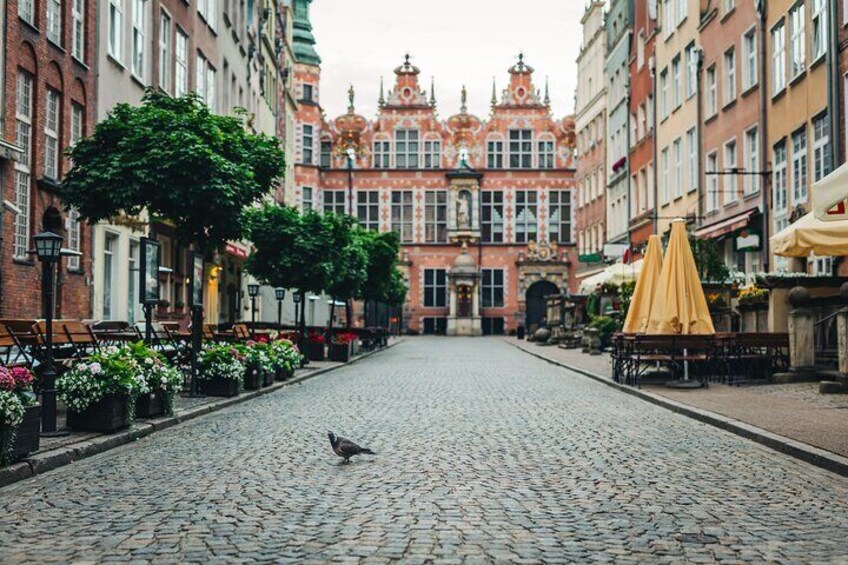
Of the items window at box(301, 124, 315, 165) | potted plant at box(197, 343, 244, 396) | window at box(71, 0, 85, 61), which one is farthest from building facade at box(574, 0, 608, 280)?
potted plant at box(197, 343, 244, 396)

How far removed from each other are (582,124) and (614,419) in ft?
174

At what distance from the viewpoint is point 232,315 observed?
45.0 metres

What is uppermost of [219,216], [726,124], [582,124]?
[582,124]

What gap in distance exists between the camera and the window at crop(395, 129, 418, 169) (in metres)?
81.6

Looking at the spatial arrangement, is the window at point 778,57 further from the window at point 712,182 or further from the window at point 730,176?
the window at point 712,182

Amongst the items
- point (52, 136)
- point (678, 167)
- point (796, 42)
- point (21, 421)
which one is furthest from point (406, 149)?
point (21, 421)

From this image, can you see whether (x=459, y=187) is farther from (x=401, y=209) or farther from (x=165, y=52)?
(x=165, y=52)

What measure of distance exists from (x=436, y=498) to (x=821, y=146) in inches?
815

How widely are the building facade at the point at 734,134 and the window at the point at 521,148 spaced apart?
4417cm

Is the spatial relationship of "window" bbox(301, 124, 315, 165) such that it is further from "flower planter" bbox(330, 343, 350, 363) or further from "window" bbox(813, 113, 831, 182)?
"window" bbox(813, 113, 831, 182)

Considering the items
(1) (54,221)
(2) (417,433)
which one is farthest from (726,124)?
(2) (417,433)

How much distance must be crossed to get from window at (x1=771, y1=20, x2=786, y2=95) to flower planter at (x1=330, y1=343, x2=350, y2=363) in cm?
1413

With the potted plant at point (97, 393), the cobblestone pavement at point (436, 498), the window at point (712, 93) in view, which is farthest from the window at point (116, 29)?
the window at point (712, 93)

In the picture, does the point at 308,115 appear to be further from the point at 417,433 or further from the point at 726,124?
the point at 417,433
